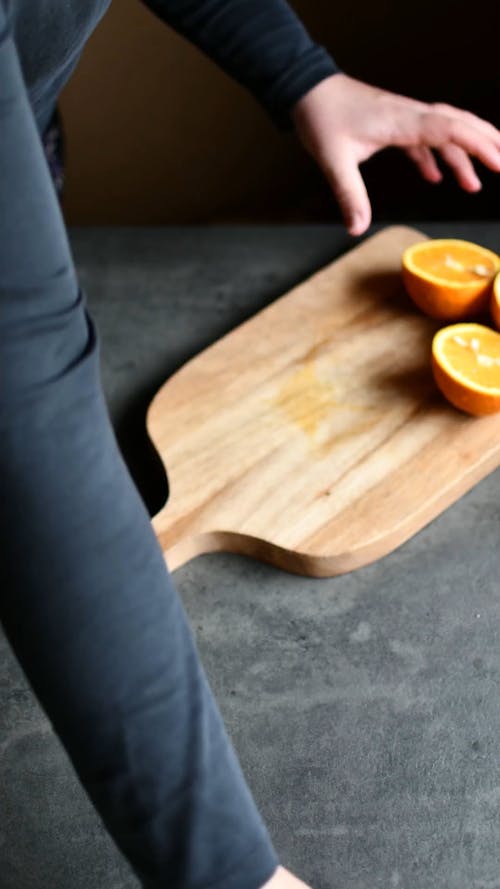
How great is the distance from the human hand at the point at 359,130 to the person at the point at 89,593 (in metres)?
0.60

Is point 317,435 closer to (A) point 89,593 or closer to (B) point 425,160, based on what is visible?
(B) point 425,160

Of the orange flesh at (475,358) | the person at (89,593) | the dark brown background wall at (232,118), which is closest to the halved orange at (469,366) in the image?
the orange flesh at (475,358)

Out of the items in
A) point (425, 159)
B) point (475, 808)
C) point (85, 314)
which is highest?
point (85, 314)

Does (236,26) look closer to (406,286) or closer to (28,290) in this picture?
(406,286)

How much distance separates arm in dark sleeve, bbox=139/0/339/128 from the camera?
1.12 m

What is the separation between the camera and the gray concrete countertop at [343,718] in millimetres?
781

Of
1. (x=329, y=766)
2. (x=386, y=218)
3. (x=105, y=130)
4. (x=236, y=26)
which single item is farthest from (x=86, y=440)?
(x=386, y=218)

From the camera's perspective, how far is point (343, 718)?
0.86 metres

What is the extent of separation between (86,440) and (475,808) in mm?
412

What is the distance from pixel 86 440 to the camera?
22.1 inches

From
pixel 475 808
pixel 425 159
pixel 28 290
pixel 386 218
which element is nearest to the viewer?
pixel 28 290

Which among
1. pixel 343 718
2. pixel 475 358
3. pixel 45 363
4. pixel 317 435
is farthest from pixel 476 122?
pixel 45 363

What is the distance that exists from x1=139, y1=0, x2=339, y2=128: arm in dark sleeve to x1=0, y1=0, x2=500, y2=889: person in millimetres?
611

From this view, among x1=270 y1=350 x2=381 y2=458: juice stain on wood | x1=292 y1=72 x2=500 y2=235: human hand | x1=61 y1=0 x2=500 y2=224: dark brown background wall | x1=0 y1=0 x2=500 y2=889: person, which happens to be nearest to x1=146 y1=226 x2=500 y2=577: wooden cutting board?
x1=270 y1=350 x2=381 y2=458: juice stain on wood
